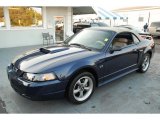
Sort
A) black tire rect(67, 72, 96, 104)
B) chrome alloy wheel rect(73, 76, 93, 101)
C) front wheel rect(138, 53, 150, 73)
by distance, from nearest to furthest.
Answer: black tire rect(67, 72, 96, 104), chrome alloy wheel rect(73, 76, 93, 101), front wheel rect(138, 53, 150, 73)

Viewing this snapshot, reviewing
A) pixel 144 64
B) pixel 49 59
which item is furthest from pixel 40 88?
pixel 144 64

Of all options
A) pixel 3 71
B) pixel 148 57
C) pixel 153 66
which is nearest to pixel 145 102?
pixel 148 57

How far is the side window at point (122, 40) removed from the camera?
4260 millimetres

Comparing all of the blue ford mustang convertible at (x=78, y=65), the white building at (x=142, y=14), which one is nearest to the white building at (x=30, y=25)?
the blue ford mustang convertible at (x=78, y=65)

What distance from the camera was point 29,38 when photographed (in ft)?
37.6

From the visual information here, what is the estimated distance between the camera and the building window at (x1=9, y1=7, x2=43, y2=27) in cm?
1090

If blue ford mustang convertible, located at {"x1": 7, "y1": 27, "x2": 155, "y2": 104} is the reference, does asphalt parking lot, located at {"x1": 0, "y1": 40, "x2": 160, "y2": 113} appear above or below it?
below

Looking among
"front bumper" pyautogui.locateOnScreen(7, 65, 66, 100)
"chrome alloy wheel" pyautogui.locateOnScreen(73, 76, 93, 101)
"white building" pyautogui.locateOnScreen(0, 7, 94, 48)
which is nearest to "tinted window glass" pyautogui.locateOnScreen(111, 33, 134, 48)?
"chrome alloy wheel" pyautogui.locateOnScreen(73, 76, 93, 101)

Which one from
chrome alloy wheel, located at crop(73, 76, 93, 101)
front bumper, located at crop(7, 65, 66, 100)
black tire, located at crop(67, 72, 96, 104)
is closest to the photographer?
front bumper, located at crop(7, 65, 66, 100)

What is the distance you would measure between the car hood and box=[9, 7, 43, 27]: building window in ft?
26.5

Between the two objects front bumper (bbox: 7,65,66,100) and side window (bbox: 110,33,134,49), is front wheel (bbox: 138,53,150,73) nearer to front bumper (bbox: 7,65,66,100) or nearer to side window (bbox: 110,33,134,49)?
side window (bbox: 110,33,134,49)

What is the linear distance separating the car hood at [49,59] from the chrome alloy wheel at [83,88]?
0.50m

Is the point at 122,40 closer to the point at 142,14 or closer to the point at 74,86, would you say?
the point at 74,86

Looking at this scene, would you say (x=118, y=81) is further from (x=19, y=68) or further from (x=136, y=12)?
(x=136, y=12)
